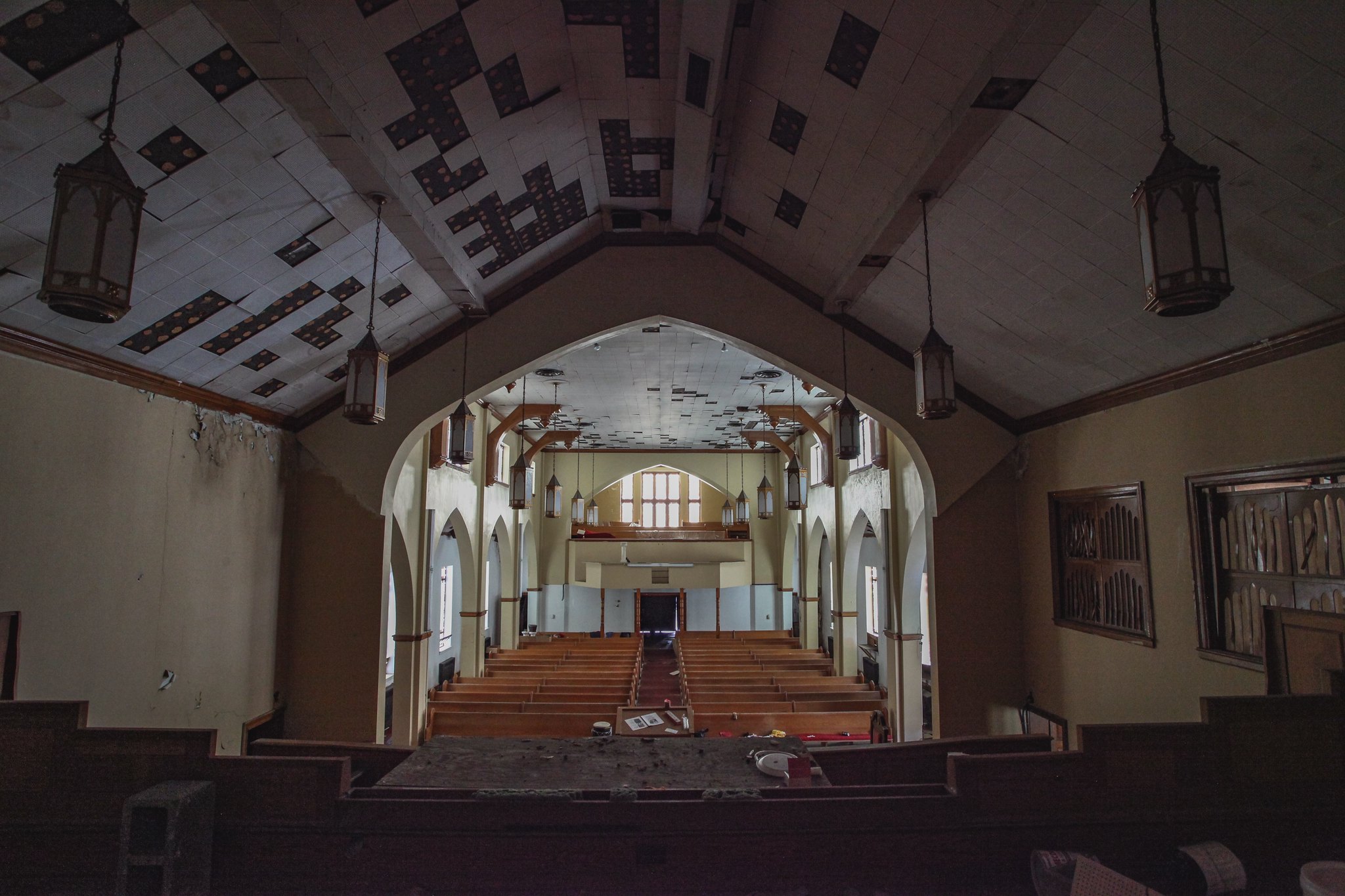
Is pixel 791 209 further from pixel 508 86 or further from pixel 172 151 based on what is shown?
pixel 172 151

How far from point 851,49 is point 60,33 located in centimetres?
326

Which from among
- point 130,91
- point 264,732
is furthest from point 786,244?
point 264,732

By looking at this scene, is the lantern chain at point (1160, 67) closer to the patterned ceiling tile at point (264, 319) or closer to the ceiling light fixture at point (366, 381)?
the ceiling light fixture at point (366, 381)

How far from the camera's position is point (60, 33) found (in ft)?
8.38

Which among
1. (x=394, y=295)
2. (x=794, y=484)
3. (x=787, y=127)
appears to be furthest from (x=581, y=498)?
(x=787, y=127)

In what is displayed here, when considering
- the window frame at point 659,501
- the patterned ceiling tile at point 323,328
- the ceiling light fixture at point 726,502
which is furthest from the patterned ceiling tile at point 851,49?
the window frame at point 659,501

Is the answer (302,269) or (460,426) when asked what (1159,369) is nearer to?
(460,426)

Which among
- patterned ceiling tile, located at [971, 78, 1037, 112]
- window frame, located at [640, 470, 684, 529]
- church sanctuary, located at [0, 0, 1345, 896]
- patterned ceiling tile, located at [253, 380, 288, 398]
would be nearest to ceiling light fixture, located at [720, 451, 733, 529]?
window frame, located at [640, 470, 684, 529]

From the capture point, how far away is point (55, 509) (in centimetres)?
394

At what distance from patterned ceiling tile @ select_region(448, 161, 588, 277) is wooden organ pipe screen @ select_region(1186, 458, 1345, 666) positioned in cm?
473

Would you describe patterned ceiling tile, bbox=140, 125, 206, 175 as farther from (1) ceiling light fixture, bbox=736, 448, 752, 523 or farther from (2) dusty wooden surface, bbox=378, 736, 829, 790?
(1) ceiling light fixture, bbox=736, 448, 752, 523

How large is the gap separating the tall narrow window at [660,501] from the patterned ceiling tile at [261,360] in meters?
14.7

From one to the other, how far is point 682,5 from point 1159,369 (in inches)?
141

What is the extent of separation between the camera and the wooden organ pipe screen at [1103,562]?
4.92 meters
